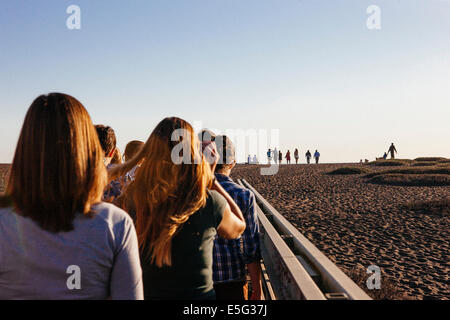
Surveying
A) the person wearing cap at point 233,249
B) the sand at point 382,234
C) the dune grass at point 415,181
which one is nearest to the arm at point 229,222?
the person wearing cap at point 233,249

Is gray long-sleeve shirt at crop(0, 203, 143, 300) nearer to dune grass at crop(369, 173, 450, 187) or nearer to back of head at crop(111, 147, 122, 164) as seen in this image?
back of head at crop(111, 147, 122, 164)

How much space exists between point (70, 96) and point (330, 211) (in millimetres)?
13718

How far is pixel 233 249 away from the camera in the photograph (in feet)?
12.2

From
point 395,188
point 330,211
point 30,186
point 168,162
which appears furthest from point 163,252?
point 395,188

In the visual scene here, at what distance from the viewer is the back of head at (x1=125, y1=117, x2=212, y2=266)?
7.70 ft

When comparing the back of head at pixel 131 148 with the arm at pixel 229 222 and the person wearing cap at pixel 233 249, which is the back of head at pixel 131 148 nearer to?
the person wearing cap at pixel 233 249

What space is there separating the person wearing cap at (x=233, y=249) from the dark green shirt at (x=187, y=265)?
1.14m

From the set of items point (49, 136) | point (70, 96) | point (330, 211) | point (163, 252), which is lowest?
point (330, 211)

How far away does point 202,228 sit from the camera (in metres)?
2.43

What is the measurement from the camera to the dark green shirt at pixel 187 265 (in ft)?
7.91

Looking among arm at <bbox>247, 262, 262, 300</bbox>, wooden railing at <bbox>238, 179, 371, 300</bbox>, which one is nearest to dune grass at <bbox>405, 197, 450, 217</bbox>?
wooden railing at <bbox>238, 179, 371, 300</bbox>

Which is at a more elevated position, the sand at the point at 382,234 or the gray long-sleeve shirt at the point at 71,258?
the gray long-sleeve shirt at the point at 71,258
